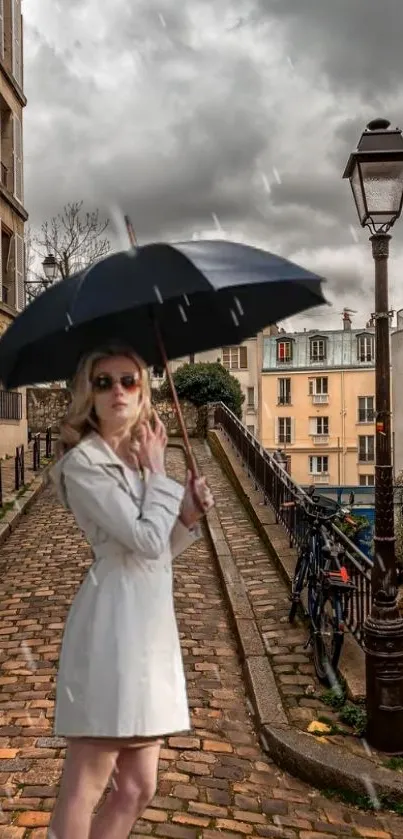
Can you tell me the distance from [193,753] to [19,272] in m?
16.0

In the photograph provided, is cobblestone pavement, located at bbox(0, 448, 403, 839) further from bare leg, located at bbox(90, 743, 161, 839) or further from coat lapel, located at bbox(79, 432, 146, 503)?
coat lapel, located at bbox(79, 432, 146, 503)

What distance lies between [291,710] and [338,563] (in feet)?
3.56

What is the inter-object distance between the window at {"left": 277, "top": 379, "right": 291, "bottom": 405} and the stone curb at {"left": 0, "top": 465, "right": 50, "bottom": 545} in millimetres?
33270

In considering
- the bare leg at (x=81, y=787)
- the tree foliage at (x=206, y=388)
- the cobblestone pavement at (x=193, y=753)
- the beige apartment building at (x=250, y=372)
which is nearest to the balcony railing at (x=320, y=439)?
the beige apartment building at (x=250, y=372)

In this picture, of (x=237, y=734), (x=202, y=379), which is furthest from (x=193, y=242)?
(x=202, y=379)

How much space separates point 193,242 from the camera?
2322 mm

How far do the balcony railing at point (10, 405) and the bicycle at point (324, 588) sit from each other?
474 inches

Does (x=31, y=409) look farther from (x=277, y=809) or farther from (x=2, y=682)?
(x=277, y=809)

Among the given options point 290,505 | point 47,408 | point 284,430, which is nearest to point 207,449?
point 47,408

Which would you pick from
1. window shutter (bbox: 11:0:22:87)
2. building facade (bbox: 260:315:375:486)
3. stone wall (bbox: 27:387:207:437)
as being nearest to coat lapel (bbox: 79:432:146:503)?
window shutter (bbox: 11:0:22:87)

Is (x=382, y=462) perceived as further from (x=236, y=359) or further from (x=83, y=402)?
(x=236, y=359)

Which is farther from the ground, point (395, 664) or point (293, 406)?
point (293, 406)

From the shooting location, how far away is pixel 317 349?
47500 mm

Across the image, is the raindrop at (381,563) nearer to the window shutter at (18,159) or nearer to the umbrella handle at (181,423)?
the umbrella handle at (181,423)
